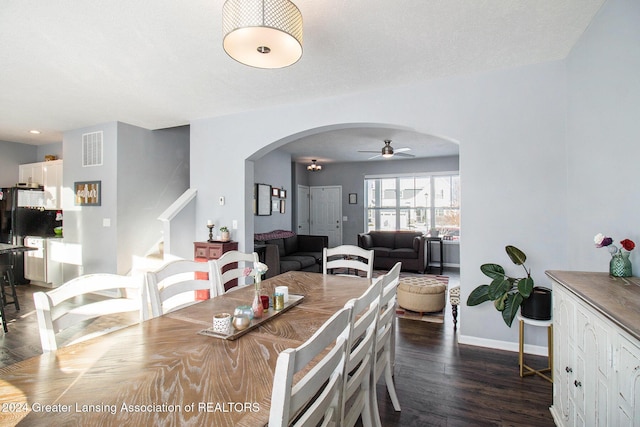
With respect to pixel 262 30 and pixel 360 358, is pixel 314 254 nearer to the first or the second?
pixel 262 30

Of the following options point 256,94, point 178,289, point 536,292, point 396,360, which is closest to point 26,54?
point 256,94

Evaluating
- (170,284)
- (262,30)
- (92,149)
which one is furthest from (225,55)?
(92,149)

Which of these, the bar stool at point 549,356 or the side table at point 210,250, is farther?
the side table at point 210,250

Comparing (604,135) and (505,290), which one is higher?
(604,135)

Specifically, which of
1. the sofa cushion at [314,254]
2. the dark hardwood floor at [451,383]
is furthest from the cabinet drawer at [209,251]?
the sofa cushion at [314,254]

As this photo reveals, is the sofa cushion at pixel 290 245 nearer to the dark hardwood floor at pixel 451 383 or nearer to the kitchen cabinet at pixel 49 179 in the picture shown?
the dark hardwood floor at pixel 451 383

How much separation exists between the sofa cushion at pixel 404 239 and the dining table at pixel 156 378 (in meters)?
6.04

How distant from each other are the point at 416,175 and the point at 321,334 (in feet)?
25.7

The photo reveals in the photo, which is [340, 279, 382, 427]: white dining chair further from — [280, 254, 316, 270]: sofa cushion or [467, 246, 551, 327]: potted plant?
[280, 254, 316, 270]: sofa cushion

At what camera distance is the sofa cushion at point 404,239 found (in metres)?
7.34

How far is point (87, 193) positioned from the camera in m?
5.04

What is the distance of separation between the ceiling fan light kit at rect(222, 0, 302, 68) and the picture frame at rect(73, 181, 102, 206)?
410cm

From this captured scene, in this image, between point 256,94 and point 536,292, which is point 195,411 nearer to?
point 536,292

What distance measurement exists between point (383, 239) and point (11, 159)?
7619 mm
